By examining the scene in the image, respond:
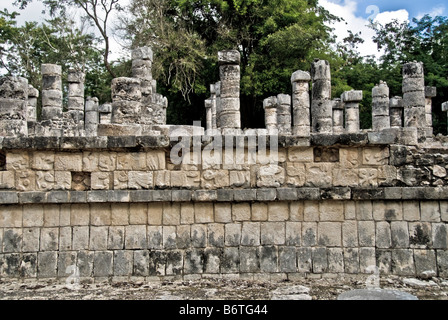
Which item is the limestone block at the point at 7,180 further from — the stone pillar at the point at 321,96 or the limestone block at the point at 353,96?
the limestone block at the point at 353,96

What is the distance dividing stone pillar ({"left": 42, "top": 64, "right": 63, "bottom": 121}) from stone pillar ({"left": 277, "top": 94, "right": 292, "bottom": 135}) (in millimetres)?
7858

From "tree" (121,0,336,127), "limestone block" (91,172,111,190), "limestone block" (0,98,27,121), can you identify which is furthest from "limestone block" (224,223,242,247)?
"tree" (121,0,336,127)

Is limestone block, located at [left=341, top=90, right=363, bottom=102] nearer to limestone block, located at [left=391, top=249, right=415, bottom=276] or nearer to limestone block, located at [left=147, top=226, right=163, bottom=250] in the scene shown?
limestone block, located at [left=391, top=249, right=415, bottom=276]

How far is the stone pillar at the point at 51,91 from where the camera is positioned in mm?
12453

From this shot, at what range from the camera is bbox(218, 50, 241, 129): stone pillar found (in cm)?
870

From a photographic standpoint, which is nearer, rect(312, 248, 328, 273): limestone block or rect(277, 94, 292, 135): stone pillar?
rect(312, 248, 328, 273): limestone block

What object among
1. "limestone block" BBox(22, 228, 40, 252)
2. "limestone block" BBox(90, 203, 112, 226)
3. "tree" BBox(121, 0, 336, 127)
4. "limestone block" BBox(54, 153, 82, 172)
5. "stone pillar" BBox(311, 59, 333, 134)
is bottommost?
"limestone block" BBox(22, 228, 40, 252)

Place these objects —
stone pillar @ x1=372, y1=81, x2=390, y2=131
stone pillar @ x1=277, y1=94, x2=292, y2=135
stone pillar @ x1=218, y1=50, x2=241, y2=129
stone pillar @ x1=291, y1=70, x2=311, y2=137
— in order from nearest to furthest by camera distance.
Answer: stone pillar @ x1=218, y1=50, x2=241, y2=129, stone pillar @ x1=291, y1=70, x2=311, y2=137, stone pillar @ x1=372, y1=81, x2=390, y2=131, stone pillar @ x1=277, y1=94, x2=292, y2=135

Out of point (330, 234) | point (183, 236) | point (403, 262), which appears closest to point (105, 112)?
point (183, 236)

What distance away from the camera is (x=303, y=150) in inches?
232

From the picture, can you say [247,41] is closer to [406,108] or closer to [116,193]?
[406,108]

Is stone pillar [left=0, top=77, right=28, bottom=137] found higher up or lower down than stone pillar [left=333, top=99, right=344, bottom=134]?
lower down

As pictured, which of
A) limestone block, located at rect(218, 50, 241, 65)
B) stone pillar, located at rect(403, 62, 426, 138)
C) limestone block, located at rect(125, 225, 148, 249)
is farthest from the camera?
stone pillar, located at rect(403, 62, 426, 138)

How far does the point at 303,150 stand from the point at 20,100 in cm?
586
